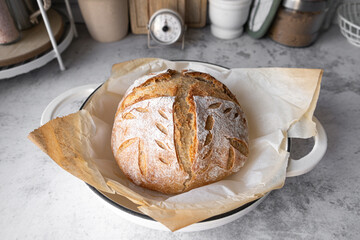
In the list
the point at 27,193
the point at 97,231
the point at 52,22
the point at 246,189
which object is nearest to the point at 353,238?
the point at 246,189

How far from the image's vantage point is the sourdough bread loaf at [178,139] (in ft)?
2.41

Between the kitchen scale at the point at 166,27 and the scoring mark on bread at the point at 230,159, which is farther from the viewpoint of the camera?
the kitchen scale at the point at 166,27

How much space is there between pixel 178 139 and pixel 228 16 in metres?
0.92

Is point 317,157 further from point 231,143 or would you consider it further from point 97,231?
point 97,231

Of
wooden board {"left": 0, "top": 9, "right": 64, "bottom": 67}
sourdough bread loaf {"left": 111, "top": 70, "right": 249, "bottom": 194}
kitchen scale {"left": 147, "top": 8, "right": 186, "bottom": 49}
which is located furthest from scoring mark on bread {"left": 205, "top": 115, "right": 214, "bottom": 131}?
wooden board {"left": 0, "top": 9, "right": 64, "bottom": 67}

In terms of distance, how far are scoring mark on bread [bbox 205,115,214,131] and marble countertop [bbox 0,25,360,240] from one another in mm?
305

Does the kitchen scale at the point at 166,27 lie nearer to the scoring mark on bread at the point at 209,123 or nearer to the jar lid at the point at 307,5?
the jar lid at the point at 307,5

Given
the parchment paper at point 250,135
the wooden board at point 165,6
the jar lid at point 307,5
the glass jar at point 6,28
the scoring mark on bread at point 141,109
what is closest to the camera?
the parchment paper at point 250,135

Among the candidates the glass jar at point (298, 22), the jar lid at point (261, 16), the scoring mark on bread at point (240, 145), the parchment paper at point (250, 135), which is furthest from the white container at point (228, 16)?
the scoring mark on bread at point (240, 145)

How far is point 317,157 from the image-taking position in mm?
767

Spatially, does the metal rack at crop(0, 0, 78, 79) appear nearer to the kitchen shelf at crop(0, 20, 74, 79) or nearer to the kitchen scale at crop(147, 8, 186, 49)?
the kitchen shelf at crop(0, 20, 74, 79)

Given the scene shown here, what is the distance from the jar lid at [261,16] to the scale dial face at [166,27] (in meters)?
0.41

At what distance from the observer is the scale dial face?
1.33m

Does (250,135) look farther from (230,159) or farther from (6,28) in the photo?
(6,28)
